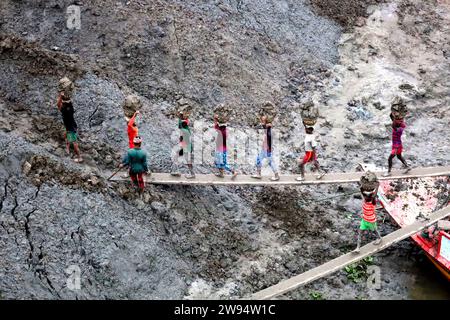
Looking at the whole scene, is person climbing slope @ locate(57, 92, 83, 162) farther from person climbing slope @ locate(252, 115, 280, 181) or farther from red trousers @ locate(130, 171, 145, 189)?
person climbing slope @ locate(252, 115, 280, 181)

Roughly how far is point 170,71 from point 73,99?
7.58 ft

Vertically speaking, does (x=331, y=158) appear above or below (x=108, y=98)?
below

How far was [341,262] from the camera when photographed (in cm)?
1063

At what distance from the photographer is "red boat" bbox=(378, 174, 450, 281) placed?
10922mm

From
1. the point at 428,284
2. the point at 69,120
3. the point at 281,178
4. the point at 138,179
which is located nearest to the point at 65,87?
the point at 69,120

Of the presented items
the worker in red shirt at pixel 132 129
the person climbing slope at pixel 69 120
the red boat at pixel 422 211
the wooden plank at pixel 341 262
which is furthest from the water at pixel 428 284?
the person climbing slope at pixel 69 120

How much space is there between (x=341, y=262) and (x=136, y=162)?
3.52 meters

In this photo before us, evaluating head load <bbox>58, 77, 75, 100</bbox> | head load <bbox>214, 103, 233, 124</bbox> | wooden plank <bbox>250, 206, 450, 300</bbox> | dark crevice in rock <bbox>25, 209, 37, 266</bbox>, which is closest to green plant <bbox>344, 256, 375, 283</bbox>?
wooden plank <bbox>250, 206, 450, 300</bbox>

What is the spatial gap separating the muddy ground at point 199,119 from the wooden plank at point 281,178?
22 cm

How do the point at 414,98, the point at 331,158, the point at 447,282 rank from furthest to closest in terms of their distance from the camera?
1. the point at 414,98
2. the point at 331,158
3. the point at 447,282

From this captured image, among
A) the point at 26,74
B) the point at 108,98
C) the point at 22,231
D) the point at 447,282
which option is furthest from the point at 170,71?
the point at 447,282

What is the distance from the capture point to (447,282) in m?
11.4

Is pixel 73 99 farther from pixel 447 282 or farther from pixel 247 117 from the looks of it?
pixel 447 282

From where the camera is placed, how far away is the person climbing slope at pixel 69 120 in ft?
36.4
